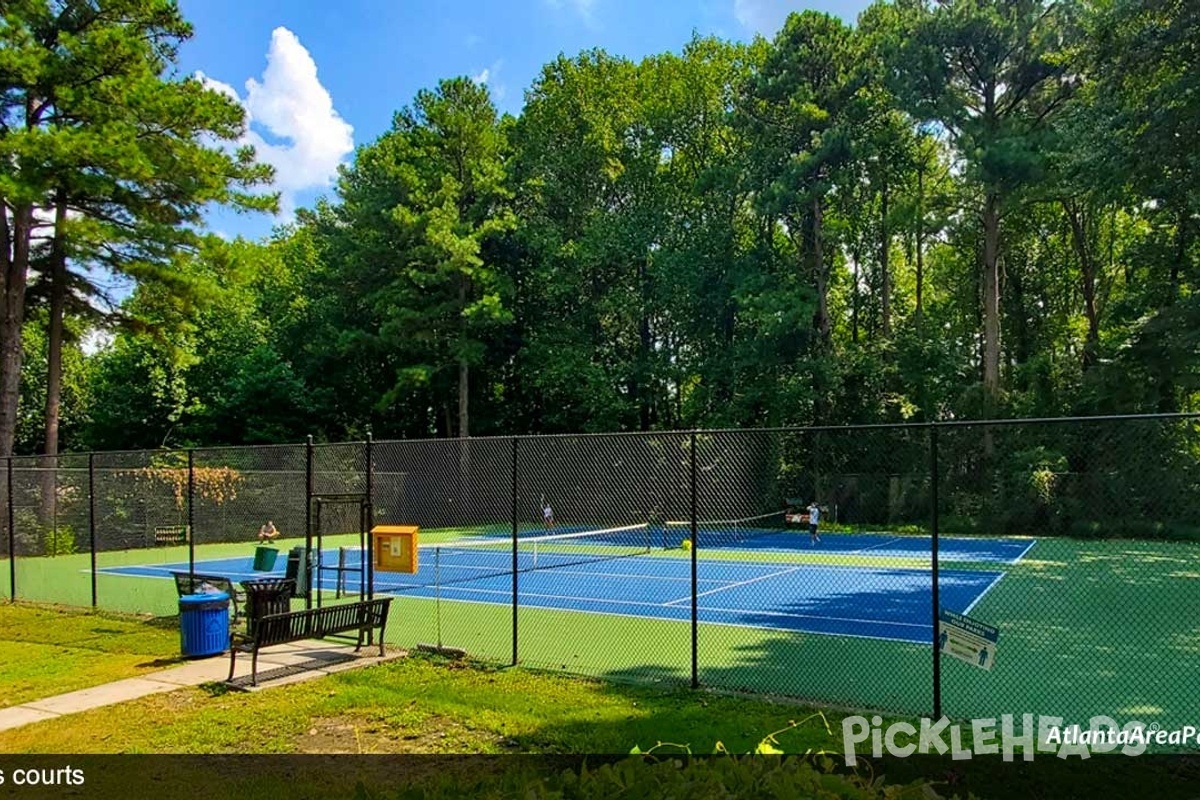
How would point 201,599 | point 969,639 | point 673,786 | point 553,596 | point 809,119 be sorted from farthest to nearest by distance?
1. point 809,119
2. point 553,596
3. point 201,599
4. point 969,639
5. point 673,786

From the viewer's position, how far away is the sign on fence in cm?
602

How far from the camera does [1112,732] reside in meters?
6.41

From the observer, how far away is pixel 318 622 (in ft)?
29.3

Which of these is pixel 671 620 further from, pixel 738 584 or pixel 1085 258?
pixel 1085 258

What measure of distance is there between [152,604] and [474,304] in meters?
23.0

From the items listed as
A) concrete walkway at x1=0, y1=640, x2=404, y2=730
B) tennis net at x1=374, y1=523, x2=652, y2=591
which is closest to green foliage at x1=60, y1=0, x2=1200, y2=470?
tennis net at x1=374, y1=523, x2=652, y2=591

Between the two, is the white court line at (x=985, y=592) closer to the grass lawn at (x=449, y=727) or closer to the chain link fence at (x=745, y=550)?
the chain link fence at (x=745, y=550)

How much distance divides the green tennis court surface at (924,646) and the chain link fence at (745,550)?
0.20 feet

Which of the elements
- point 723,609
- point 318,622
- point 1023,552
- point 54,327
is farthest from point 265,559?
point 1023,552

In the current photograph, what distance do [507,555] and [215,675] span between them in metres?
12.5

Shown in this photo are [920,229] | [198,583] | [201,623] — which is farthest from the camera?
[920,229]

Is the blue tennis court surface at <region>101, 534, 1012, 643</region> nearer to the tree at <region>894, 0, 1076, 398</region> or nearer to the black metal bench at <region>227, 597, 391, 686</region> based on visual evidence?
the black metal bench at <region>227, 597, 391, 686</region>

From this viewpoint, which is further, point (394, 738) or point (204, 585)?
point (204, 585)

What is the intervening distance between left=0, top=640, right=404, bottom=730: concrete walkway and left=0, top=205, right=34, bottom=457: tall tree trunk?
721 inches
